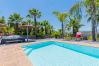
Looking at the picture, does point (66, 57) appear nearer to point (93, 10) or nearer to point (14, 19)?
point (93, 10)

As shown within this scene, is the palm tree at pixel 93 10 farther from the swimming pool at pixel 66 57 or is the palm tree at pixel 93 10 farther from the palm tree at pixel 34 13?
the palm tree at pixel 34 13

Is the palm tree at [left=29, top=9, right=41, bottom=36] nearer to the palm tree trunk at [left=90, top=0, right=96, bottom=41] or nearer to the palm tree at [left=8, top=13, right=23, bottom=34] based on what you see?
the palm tree at [left=8, top=13, right=23, bottom=34]

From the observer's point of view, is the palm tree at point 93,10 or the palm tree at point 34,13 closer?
the palm tree at point 93,10

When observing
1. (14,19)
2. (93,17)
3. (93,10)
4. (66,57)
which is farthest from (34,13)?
(66,57)

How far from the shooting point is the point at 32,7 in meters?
37.2

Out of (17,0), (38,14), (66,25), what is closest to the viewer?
(17,0)

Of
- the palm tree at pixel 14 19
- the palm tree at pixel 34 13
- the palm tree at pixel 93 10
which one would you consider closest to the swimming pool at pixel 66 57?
the palm tree at pixel 93 10

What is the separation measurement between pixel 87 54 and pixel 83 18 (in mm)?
13327

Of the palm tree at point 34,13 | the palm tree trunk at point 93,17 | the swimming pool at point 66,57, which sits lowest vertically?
the swimming pool at point 66,57

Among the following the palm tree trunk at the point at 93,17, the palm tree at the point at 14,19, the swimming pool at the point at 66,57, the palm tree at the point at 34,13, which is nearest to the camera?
the swimming pool at the point at 66,57

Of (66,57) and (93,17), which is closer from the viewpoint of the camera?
(66,57)

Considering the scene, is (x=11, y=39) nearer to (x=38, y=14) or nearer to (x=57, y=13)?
(x=57, y=13)

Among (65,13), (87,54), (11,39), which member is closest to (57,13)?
(65,13)

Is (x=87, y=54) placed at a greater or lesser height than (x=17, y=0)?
lesser
